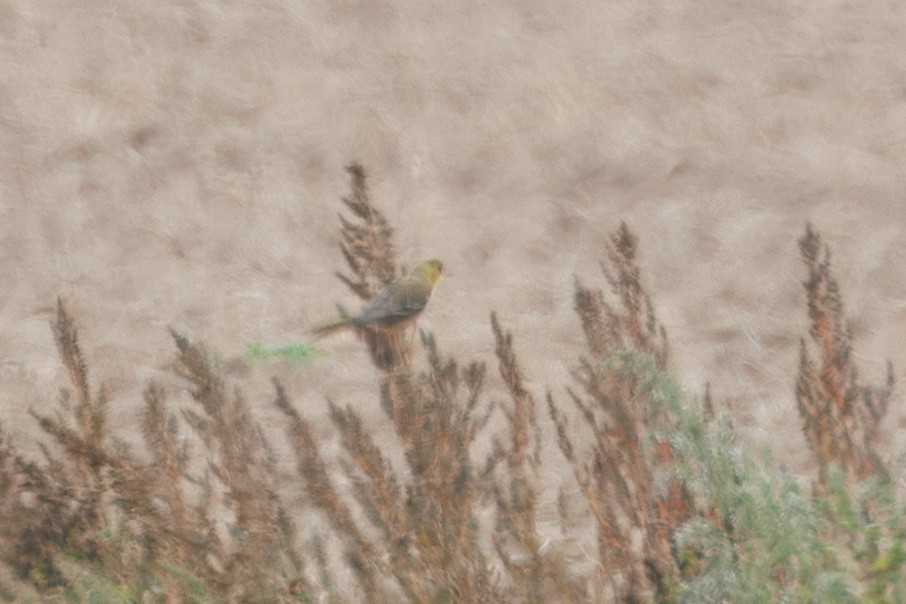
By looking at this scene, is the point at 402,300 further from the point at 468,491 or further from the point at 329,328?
the point at 468,491

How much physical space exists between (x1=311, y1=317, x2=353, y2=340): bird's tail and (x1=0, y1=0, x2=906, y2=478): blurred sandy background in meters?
0.05

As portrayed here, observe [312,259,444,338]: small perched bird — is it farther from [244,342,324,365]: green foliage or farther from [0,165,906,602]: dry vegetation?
[244,342,324,365]: green foliage

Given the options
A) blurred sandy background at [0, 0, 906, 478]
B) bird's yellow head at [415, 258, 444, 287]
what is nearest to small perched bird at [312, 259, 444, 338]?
bird's yellow head at [415, 258, 444, 287]

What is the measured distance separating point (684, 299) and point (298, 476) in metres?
1.24

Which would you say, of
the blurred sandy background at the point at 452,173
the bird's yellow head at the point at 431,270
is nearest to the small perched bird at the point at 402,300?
the bird's yellow head at the point at 431,270

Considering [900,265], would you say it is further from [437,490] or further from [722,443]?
[437,490]

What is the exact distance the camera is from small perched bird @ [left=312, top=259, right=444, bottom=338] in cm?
385

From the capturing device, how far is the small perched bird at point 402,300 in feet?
12.6

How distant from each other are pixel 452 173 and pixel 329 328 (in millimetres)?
640

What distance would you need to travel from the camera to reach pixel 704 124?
429 cm

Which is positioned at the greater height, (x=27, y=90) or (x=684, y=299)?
(x=27, y=90)

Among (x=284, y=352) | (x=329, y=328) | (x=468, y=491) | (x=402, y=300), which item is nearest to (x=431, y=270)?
(x=402, y=300)

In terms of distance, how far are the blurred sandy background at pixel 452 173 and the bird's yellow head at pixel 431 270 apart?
8 cm

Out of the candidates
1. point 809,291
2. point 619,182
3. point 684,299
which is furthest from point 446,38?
point 809,291
